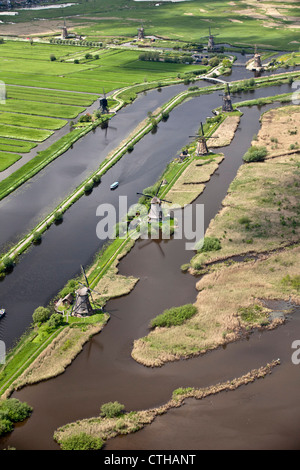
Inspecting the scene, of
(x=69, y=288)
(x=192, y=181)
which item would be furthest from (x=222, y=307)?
(x=192, y=181)

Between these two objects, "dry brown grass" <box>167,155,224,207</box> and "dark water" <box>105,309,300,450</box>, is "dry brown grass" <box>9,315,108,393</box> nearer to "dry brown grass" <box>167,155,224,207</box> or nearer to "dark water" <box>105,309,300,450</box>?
"dark water" <box>105,309,300,450</box>

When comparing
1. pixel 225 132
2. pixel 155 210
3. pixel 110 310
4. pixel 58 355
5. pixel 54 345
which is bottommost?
pixel 58 355

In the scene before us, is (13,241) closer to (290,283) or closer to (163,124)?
(290,283)

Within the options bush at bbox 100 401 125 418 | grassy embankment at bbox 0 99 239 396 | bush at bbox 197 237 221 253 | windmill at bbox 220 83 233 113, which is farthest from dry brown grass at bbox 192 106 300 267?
windmill at bbox 220 83 233 113

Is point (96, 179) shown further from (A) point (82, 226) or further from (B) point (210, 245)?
(B) point (210, 245)

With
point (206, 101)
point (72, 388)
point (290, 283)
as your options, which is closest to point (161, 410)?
point (72, 388)
